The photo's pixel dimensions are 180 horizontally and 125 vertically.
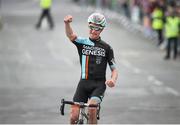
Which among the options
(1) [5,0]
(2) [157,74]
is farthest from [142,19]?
(1) [5,0]

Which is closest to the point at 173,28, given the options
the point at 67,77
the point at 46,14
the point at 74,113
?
the point at 67,77

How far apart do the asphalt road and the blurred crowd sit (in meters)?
0.67

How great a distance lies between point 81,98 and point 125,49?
20.5 meters

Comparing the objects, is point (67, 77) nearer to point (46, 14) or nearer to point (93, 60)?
point (93, 60)

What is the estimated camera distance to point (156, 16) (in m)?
32.8

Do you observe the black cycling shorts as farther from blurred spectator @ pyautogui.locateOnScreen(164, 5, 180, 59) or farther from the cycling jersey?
blurred spectator @ pyautogui.locateOnScreen(164, 5, 180, 59)

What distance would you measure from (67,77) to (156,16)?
961cm

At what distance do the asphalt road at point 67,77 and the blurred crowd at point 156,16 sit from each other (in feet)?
2.19

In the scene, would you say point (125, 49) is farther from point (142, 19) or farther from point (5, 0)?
point (5, 0)

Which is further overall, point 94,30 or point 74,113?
point 94,30

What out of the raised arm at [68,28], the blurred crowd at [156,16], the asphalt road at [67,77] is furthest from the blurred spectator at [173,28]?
the raised arm at [68,28]

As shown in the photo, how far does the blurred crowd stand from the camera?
2892cm

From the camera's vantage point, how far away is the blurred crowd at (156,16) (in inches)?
1139

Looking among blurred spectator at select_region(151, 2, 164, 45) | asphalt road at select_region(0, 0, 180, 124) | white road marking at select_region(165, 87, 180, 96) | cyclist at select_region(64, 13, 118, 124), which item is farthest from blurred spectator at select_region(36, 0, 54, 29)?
cyclist at select_region(64, 13, 118, 124)
